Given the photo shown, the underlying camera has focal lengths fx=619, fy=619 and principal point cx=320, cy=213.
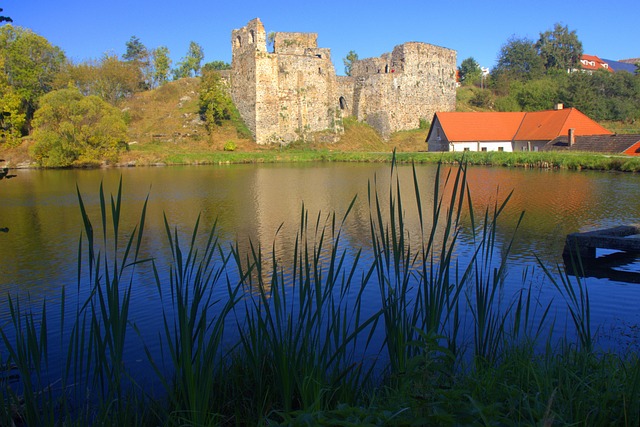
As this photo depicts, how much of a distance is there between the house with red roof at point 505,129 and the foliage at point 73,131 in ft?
60.1

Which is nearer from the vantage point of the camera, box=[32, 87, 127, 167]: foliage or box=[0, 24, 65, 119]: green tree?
box=[32, 87, 127, 167]: foliage

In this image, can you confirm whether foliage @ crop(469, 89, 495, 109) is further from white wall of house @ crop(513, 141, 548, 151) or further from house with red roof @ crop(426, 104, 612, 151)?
white wall of house @ crop(513, 141, 548, 151)

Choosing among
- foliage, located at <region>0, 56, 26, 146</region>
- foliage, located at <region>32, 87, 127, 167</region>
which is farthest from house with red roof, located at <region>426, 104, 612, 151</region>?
foliage, located at <region>0, 56, 26, 146</region>

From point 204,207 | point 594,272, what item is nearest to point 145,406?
point 594,272

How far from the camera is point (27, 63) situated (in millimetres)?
39688

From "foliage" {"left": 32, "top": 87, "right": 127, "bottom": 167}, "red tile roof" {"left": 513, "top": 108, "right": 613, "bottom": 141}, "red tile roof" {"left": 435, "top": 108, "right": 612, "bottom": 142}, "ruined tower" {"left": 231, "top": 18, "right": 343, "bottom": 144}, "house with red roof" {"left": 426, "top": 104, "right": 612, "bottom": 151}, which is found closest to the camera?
"foliage" {"left": 32, "top": 87, "right": 127, "bottom": 167}

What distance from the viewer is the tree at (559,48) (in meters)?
61.6

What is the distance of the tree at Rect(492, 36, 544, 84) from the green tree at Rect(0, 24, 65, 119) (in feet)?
117

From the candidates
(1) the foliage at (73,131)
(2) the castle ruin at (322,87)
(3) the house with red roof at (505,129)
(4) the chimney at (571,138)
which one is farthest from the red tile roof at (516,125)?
(1) the foliage at (73,131)

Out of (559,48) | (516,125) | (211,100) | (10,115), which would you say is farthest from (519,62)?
(10,115)

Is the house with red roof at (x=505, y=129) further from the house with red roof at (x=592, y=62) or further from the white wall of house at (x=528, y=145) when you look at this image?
the house with red roof at (x=592, y=62)

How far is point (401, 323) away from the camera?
3791mm

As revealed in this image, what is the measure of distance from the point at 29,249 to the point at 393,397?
30.0 ft

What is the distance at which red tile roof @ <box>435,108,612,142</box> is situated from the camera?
1345 inches
